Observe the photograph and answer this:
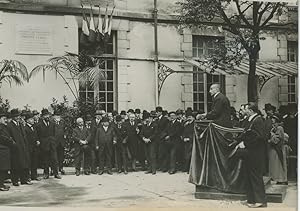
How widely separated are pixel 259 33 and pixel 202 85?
55 cm

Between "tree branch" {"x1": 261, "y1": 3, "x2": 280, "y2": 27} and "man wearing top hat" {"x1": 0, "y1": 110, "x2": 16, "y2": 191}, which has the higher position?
"tree branch" {"x1": 261, "y1": 3, "x2": 280, "y2": 27}

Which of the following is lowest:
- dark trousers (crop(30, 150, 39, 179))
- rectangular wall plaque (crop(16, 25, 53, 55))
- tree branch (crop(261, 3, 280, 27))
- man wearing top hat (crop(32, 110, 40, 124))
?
dark trousers (crop(30, 150, 39, 179))

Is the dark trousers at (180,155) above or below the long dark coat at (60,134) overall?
below

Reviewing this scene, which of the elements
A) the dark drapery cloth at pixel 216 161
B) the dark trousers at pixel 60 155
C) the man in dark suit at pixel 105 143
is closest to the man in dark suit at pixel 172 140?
the dark drapery cloth at pixel 216 161

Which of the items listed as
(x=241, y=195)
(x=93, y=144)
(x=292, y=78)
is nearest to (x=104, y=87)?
(x=93, y=144)

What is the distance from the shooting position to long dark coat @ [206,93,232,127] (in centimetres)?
366

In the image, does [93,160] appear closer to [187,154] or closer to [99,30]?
[187,154]

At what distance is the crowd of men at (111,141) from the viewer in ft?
11.9

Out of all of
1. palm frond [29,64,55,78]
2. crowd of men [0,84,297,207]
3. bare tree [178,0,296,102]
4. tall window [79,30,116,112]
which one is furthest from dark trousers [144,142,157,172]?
palm frond [29,64,55,78]

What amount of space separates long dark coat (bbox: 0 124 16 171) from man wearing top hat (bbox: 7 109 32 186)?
0.09 feet

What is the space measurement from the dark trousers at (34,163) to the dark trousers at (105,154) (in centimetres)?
43

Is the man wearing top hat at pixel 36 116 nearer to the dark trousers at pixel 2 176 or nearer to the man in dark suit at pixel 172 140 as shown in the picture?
the dark trousers at pixel 2 176

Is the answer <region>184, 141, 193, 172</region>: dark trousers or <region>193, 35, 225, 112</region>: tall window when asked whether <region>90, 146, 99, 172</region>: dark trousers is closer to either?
<region>184, 141, 193, 172</region>: dark trousers

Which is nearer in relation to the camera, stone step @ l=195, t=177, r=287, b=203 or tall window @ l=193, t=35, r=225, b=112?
stone step @ l=195, t=177, r=287, b=203
